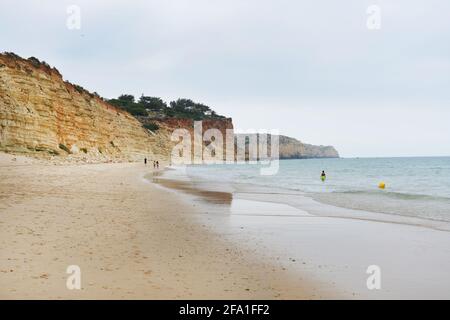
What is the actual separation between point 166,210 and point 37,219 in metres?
4.56

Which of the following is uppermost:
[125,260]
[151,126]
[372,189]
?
[151,126]

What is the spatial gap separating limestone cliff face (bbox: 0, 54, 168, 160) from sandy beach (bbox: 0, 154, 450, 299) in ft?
97.9

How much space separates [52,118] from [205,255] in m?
43.0

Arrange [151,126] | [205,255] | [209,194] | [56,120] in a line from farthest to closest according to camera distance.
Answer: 1. [151,126]
2. [56,120]
3. [209,194]
4. [205,255]

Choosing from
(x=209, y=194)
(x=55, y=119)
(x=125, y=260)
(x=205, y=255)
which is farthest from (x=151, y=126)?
(x=125, y=260)

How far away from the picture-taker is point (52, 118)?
1727 inches

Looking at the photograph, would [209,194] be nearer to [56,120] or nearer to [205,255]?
[205,255]

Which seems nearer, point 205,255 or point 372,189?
point 205,255

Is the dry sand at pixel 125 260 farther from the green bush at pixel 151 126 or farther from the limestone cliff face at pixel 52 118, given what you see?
the green bush at pixel 151 126

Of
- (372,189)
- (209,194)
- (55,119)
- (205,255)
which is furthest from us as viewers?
(55,119)

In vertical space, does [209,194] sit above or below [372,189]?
above

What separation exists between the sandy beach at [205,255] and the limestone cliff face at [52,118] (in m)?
29.8

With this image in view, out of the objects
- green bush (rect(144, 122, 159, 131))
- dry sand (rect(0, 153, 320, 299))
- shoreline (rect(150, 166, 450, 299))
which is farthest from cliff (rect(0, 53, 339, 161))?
shoreline (rect(150, 166, 450, 299))

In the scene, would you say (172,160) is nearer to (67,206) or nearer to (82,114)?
(82,114)
